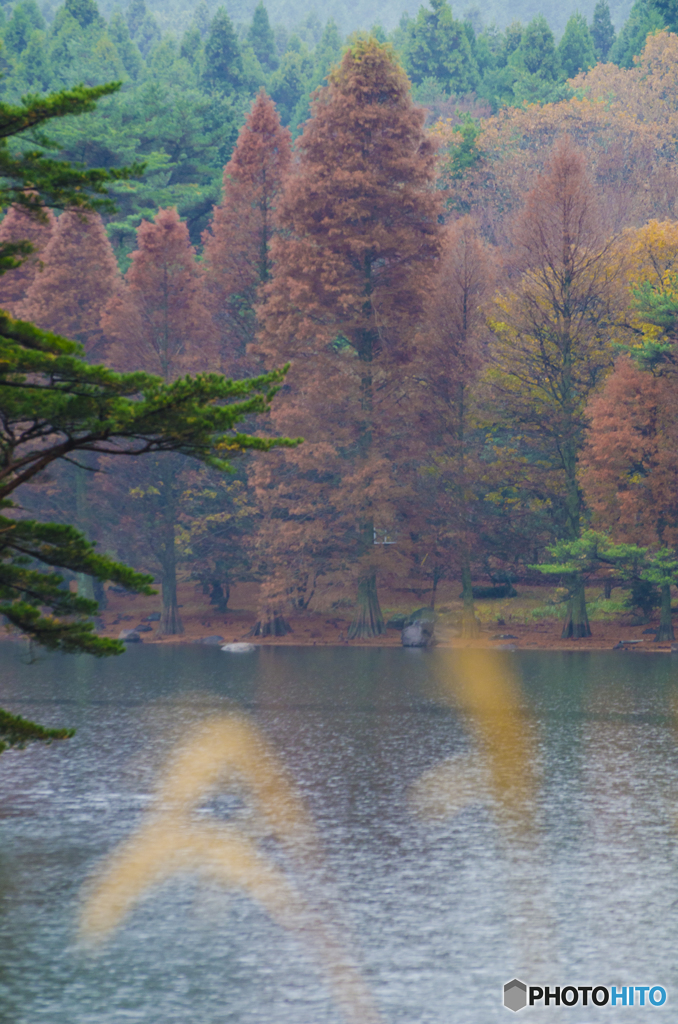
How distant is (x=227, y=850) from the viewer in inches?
630

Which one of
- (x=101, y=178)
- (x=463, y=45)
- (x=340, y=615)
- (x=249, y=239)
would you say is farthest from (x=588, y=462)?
(x=463, y=45)

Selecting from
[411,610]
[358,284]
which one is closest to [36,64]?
[358,284]

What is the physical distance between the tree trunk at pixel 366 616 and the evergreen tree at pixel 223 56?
64.9 meters

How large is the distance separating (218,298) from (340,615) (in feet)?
46.3

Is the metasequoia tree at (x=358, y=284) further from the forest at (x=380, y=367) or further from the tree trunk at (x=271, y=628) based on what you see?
the tree trunk at (x=271, y=628)

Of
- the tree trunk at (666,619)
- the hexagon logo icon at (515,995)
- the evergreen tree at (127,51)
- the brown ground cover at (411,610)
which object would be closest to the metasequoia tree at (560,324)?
the brown ground cover at (411,610)

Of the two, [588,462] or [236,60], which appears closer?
[588,462]

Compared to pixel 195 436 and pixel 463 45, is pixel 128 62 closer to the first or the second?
pixel 463 45

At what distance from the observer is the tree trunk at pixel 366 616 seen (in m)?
46.2

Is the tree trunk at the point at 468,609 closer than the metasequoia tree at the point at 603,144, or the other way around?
the tree trunk at the point at 468,609

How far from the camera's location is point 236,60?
101 m

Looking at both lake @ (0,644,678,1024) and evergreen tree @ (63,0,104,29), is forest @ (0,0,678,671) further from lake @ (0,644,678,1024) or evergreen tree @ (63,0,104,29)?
evergreen tree @ (63,0,104,29)

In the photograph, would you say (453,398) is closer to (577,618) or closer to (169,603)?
(577,618)

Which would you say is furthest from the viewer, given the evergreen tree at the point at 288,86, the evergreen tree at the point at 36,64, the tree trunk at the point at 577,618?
the evergreen tree at the point at 288,86
